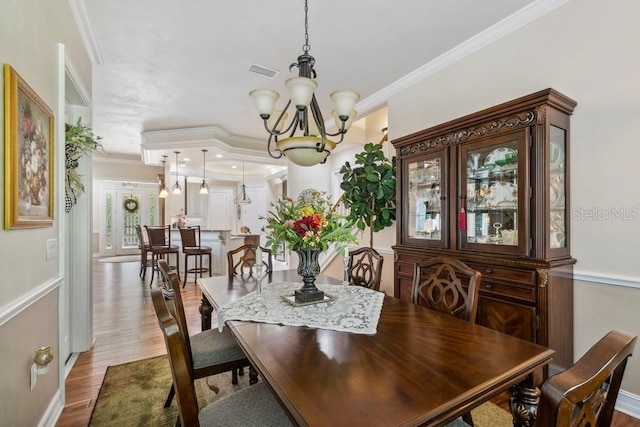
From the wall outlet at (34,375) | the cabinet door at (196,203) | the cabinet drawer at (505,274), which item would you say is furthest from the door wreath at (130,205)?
the cabinet drawer at (505,274)

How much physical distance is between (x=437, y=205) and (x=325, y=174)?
12.7 feet

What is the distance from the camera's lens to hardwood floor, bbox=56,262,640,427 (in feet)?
7.05

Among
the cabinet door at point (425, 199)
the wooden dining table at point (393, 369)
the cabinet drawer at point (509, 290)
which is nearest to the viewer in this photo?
the wooden dining table at point (393, 369)

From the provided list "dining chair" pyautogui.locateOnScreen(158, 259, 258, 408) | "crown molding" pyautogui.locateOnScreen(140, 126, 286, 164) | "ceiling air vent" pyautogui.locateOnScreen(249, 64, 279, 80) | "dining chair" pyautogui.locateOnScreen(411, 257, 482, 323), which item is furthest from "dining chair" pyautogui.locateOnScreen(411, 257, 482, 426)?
"crown molding" pyautogui.locateOnScreen(140, 126, 286, 164)

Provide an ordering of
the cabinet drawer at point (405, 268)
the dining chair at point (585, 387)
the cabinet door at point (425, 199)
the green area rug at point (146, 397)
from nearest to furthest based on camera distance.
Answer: the dining chair at point (585, 387)
the green area rug at point (146, 397)
the cabinet door at point (425, 199)
the cabinet drawer at point (405, 268)

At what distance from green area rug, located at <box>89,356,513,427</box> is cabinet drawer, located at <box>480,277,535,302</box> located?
2.42 feet

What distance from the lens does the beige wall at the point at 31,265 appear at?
140 centimetres

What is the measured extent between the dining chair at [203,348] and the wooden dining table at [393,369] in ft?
1.10

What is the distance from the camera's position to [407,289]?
119 inches

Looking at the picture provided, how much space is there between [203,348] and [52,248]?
1118 mm

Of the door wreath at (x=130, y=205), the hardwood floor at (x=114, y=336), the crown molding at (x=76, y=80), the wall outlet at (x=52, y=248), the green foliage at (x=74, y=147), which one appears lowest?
the hardwood floor at (x=114, y=336)

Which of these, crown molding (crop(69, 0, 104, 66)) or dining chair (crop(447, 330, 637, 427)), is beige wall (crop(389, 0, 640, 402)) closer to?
dining chair (crop(447, 330, 637, 427))

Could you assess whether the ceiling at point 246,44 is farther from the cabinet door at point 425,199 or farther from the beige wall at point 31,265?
the cabinet door at point 425,199

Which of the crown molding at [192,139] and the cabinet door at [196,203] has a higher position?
the crown molding at [192,139]
